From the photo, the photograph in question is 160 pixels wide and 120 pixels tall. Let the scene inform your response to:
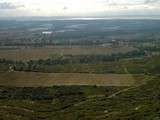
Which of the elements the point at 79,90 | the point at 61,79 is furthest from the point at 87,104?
the point at 61,79

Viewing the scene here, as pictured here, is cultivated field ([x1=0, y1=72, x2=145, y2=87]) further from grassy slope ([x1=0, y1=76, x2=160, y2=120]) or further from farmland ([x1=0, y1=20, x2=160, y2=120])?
grassy slope ([x1=0, y1=76, x2=160, y2=120])

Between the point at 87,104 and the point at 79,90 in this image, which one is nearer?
the point at 87,104

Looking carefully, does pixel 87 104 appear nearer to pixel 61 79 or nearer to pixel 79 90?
pixel 79 90

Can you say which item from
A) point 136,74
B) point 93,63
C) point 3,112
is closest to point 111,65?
point 93,63

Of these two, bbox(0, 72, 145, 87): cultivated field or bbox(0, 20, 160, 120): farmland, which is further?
bbox(0, 72, 145, 87): cultivated field

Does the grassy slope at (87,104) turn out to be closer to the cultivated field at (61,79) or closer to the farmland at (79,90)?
the farmland at (79,90)

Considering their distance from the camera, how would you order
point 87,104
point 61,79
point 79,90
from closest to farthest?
point 87,104
point 79,90
point 61,79

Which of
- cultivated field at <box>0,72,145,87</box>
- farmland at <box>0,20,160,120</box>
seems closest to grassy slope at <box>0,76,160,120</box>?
farmland at <box>0,20,160,120</box>

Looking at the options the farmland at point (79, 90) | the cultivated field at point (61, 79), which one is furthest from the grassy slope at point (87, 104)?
the cultivated field at point (61, 79)

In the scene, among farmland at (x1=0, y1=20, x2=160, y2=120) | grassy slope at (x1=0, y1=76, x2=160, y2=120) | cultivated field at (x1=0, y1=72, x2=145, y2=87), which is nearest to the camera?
grassy slope at (x1=0, y1=76, x2=160, y2=120)
